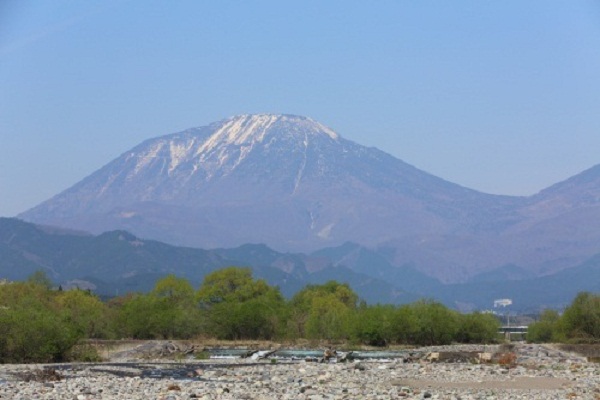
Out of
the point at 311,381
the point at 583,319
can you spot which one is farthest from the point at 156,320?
the point at 311,381

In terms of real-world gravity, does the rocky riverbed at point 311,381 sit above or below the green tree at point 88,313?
below

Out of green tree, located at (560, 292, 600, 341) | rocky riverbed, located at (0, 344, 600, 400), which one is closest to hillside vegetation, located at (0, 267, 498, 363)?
green tree, located at (560, 292, 600, 341)

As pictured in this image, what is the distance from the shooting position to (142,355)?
74.4m

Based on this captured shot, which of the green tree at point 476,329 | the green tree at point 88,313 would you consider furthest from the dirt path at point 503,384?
the green tree at point 476,329

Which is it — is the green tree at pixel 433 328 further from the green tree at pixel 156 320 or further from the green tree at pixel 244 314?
the green tree at pixel 156 320

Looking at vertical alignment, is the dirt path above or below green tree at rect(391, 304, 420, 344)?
below

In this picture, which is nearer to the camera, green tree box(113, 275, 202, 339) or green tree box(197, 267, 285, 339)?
green tree box(113, 275, 202, 339)

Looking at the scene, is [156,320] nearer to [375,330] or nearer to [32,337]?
[375,330]

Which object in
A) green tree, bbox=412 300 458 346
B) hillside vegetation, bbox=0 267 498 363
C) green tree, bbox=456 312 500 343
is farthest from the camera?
green tree, bbox=456 312 500 343

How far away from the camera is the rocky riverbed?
37219mm

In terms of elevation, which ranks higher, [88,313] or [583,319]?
[88,313]

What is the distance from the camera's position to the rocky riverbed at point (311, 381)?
37.2 m

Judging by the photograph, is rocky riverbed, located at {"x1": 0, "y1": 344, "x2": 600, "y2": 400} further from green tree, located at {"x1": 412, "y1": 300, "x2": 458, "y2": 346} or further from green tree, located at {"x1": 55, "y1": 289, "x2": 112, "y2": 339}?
green tree, located at {"x1": 412, "y1": 300, "x2": 458, "y2": 346}

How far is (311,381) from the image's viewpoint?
44.8 meters
